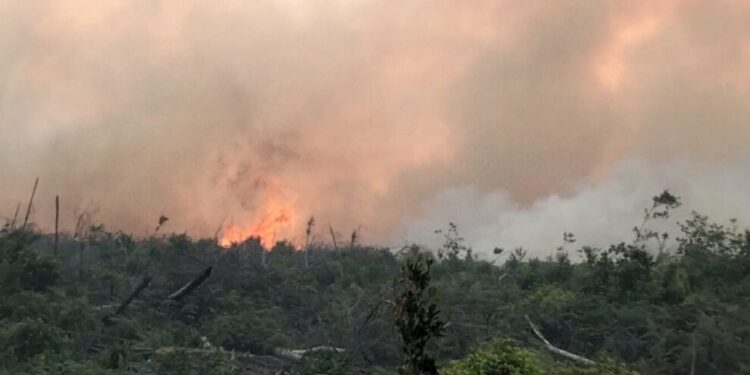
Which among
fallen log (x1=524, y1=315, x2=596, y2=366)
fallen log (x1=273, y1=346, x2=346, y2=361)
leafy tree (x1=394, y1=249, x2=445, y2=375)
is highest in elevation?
fallen log (x1=524, y1=315, x2=596, y2=366)

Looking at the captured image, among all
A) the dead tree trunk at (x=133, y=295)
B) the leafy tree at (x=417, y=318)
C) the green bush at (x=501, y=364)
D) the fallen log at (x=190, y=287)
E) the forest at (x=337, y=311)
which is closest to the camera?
the leafy tree at (x=417, y=318)

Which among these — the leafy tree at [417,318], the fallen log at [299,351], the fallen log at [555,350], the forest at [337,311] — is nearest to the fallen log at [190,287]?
the forest at [337,311]

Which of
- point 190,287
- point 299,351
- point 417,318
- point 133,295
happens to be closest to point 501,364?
point 417,318

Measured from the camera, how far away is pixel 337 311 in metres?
29.0

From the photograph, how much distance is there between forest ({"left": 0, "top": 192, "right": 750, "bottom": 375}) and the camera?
2406 centimetres

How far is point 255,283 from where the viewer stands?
33.4m

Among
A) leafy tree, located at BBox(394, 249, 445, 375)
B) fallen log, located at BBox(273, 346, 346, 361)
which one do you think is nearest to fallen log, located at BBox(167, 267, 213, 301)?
fallen log, located at BBox(273, 346, 346, 361)

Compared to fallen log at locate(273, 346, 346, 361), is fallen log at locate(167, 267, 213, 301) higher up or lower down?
higher up

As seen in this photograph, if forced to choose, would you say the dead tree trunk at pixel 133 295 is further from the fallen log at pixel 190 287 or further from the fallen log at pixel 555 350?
the fallen log at pixel 555 350

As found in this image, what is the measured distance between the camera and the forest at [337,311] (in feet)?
78.9

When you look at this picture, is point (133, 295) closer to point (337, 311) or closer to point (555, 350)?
point (337, 311)

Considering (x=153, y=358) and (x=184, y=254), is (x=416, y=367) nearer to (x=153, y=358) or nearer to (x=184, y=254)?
(x=153, y=358)

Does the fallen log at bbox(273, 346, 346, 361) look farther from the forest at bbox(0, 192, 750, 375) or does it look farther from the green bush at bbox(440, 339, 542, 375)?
the green bush at bbox(440, 339, 542, 375)

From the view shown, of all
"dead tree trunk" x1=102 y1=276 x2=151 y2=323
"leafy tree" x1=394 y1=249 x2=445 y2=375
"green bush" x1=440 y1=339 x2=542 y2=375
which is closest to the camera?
"leafy tree" x1=394 y1=249 x2=445 y2=375
